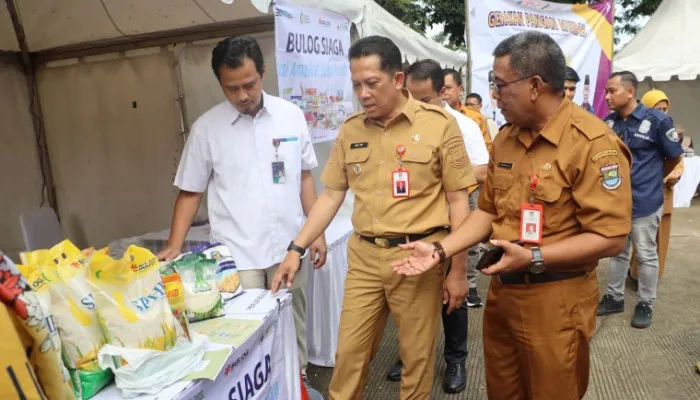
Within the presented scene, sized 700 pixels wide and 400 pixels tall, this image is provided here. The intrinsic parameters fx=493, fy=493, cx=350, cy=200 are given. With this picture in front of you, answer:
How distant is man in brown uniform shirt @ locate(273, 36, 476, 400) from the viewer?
2.02 meters

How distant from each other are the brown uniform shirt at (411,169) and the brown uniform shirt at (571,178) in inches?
12.4

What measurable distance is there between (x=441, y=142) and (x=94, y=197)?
421cm

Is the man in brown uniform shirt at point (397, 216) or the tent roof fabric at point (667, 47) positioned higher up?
the tent roof fabric at point (667, 47)

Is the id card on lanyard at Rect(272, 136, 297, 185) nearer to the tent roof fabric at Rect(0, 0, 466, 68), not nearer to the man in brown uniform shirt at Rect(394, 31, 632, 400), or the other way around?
the man in brown uniform shirt at Rect(394, 31, 632, 400)

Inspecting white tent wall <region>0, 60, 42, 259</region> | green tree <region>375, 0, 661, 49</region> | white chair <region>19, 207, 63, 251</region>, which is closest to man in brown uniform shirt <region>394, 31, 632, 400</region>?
white chair <region>19, 207, 63, 251</region>

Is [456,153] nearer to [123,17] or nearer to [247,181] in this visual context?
[247,181]

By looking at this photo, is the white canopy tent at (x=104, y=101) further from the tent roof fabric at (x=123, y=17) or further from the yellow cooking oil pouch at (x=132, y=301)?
the yellow cooking oil pouch at (x=132, y=301)

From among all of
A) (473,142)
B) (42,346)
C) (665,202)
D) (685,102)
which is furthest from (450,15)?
(42,346)

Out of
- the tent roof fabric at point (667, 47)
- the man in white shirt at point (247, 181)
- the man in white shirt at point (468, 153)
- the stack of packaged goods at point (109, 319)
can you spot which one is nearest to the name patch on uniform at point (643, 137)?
the man in white shirt at point (468, 153)

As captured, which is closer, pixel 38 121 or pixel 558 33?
pixel 38 121

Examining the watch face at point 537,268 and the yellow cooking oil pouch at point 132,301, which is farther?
the watch face at point 537,268

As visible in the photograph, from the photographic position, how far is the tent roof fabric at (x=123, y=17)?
3711 mm

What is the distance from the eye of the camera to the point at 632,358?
321 centimetres

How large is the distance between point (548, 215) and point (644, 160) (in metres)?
2.42
